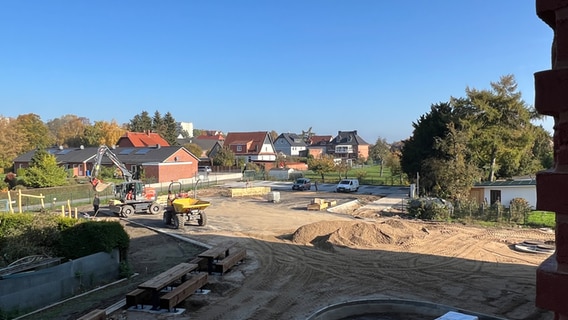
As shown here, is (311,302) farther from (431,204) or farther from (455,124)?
(455,124)

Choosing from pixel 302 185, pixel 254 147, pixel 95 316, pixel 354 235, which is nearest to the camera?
pixel 95 316

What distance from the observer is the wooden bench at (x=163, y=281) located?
449 inches

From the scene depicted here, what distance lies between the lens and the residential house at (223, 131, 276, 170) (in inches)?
3297

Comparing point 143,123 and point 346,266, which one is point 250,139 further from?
point 346,266

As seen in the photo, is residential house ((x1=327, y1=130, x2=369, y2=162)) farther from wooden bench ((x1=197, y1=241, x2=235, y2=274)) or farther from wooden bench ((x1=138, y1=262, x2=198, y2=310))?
wooden bench ((x1=138, y1=262, x2=198, y2=310))

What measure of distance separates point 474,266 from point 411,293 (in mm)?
4374

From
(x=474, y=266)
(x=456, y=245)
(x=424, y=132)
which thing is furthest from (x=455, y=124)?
(x=474, y=266)

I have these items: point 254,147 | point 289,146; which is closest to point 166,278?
point 254,147

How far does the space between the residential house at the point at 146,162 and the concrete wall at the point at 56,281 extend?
38273mm

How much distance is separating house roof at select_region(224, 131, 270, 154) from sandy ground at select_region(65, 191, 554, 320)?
58917mm

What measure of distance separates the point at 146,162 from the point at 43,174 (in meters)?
14.6

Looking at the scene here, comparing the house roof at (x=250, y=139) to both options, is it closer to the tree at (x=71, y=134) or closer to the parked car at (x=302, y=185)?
the tree at (x=71, y=134)

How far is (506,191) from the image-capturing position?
29938mm

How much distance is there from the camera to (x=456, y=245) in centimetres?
1906
